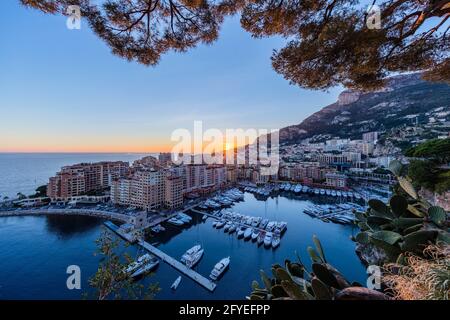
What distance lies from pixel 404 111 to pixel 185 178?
94.5ft

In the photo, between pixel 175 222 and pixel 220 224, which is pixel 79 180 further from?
pixel 220 224

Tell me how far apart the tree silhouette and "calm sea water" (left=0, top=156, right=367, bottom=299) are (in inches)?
226

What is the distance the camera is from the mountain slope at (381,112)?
2106cm

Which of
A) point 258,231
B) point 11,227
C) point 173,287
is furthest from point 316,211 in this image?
point 11,227

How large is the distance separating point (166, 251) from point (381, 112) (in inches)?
1344

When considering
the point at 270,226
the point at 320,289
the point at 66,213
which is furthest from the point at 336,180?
the point at 66,213

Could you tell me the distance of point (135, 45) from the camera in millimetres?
2061

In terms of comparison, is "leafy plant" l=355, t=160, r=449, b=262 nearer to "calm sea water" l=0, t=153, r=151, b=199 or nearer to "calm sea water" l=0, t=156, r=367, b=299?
"calm sea water" l=0, t=156, r=367, b=299

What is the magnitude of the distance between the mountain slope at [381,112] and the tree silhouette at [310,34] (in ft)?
55.5

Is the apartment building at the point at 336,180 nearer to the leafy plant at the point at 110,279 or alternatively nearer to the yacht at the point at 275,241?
the yacht at the point at 275,241

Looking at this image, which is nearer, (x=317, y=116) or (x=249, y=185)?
(x=249, y=185)

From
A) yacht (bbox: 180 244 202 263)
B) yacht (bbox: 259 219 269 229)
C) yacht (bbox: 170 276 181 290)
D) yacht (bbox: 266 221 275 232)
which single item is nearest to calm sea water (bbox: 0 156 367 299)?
yacht (bbox: 170 276 181 290)

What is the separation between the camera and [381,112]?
1083 inches

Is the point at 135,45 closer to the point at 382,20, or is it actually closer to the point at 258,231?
the point at 382,20
